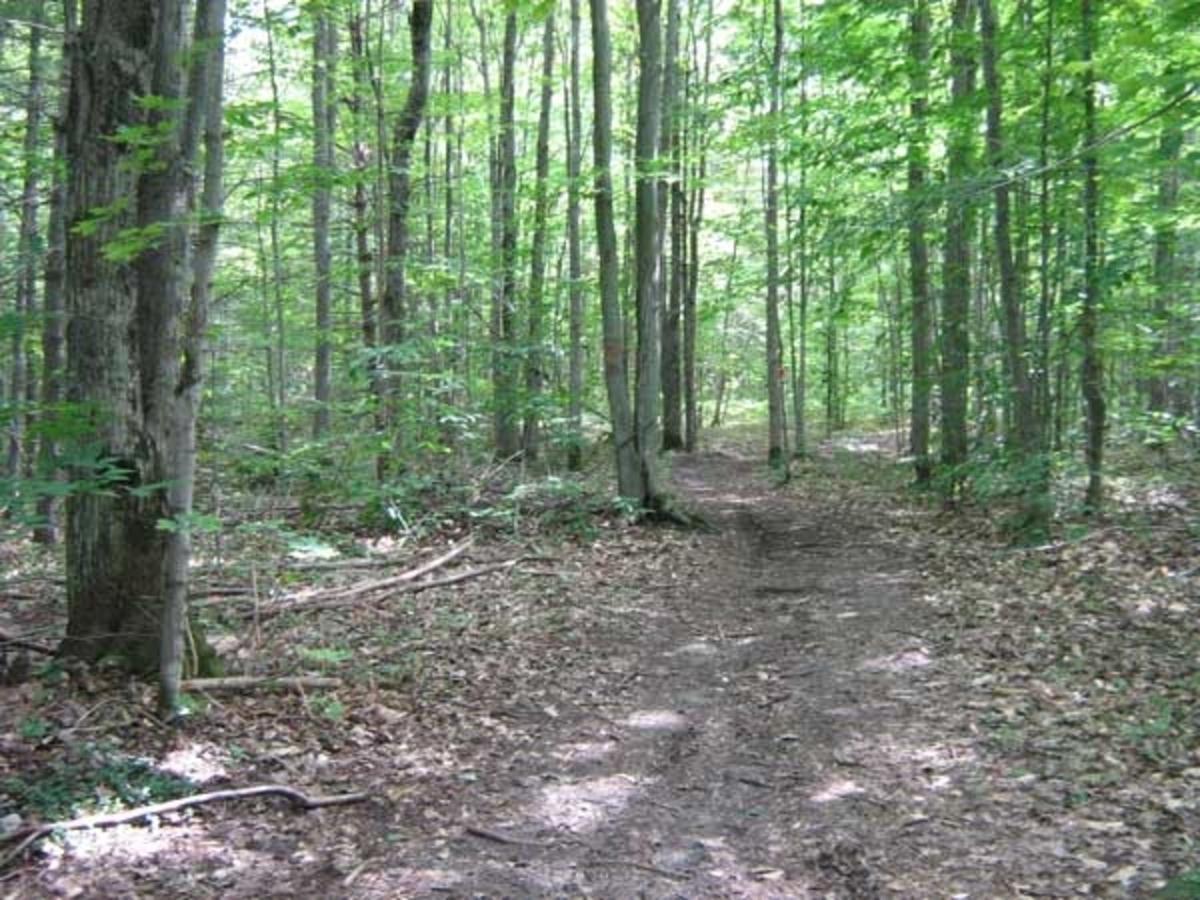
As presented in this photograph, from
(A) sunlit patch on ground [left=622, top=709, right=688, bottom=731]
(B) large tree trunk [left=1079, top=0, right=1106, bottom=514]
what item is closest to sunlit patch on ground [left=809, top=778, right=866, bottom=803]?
(A) sunlit patch on ground [left=622, top=709, right=688, bottom=731]

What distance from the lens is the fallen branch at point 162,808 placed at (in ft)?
12.4

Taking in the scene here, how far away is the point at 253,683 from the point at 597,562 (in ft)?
16.0

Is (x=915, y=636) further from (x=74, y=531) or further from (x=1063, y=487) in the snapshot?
(x=74, y=531)

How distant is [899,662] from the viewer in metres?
6.59

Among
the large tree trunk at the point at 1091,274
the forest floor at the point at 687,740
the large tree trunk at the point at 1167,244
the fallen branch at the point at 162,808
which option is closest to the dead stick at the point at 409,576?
the forest floor at the point at 687,740

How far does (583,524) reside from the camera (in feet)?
36.9

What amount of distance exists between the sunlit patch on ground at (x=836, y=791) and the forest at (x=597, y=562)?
0.02 meters

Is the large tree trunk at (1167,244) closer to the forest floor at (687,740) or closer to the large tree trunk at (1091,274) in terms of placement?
the large tree trunk at (1091,274)

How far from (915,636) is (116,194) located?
21.2 ft

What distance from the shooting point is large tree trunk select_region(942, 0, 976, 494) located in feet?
34.2

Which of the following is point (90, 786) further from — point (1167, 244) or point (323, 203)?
point (323, 203)

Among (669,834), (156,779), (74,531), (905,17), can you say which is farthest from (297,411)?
(905,17)

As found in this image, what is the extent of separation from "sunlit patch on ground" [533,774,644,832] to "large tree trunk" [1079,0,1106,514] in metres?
7.20

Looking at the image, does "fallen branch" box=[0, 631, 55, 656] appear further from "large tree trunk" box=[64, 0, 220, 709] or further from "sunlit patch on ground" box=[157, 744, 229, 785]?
A: "sunlit patch on ground" box=[157, 744, 229, 785]
